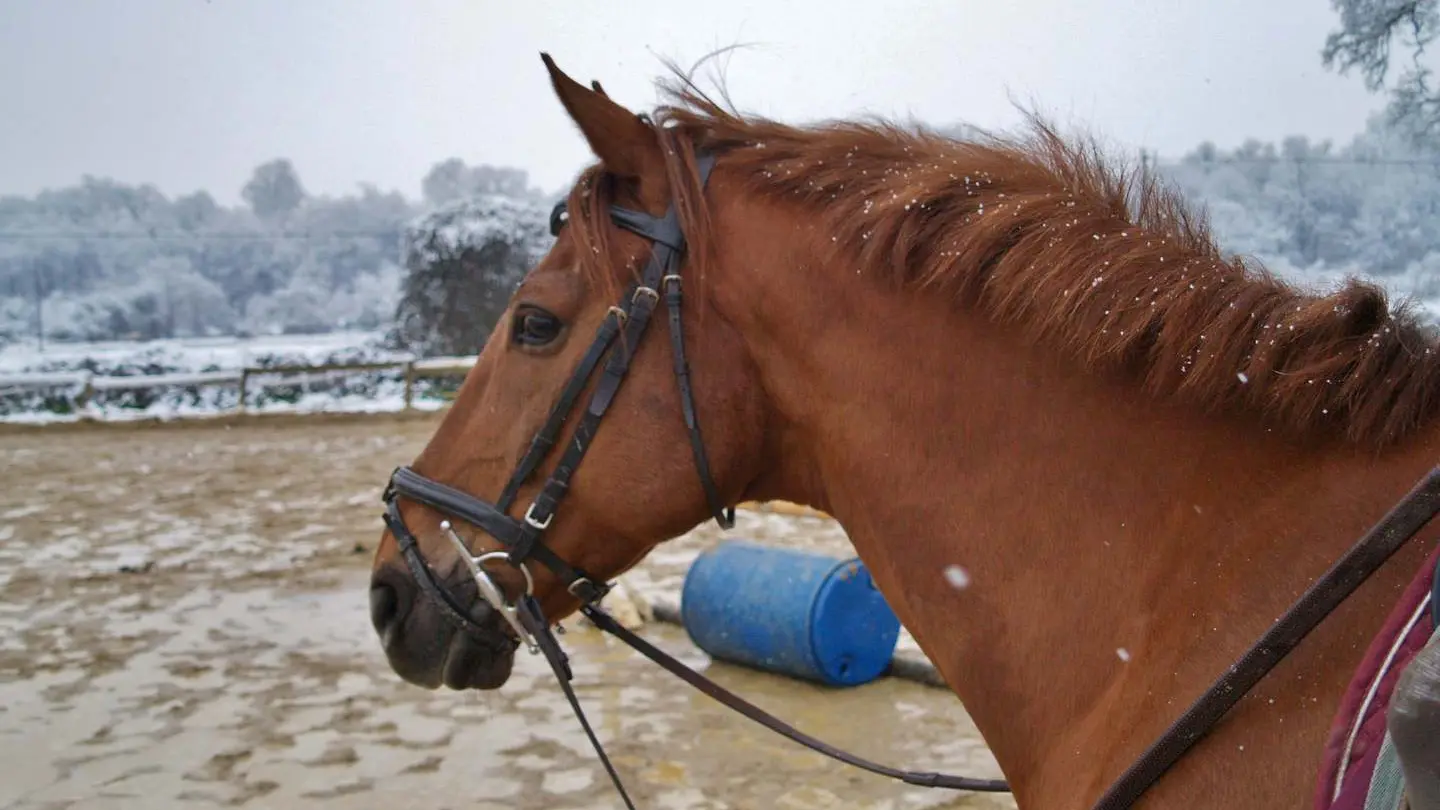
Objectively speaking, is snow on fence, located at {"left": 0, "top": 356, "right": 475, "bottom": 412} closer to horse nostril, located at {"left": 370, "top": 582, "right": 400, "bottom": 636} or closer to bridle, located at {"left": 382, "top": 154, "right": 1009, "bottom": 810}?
horse nostril, located at {"left": 370, "top": 582, "right": 400, "bottom": 636}

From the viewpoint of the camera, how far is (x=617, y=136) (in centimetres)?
190

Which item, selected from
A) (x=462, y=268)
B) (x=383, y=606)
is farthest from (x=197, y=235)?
(x=383, y=606)

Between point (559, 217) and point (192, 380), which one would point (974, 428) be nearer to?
point (559, 217)

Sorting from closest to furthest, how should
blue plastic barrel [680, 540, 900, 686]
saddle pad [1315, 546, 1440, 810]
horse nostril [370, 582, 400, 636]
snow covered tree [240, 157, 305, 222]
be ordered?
saddle pad [1315, 546, 1440, 810] → horse nostril [370, 582, 400, 636] → blue plastic barrel [680, 540, 900, 686] → snow covered tree [240, 157, 305, 222]

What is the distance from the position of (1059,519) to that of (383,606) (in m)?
1.43

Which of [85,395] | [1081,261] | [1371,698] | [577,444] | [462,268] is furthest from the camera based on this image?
[462,268]

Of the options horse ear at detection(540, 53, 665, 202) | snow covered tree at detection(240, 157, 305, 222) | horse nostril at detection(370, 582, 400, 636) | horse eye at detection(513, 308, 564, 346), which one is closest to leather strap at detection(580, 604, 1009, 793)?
horse nostril at detection(370, 582, 400, 636)

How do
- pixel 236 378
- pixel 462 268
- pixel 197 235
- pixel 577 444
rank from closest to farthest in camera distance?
pixel 577 444
pixel 236 378
pixel 197 235
pixel 462 268

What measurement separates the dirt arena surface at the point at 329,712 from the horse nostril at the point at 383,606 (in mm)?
2261

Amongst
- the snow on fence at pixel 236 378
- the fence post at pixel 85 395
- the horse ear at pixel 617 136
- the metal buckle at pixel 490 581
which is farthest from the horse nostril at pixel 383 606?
the fence post at pixel 85 395

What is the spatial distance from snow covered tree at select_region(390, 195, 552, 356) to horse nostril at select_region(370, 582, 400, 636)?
58.0ft

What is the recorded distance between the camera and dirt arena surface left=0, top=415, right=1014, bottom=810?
13.8ft

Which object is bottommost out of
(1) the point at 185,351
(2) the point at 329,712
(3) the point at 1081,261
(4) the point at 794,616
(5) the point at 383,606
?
(2) the point at 329,712

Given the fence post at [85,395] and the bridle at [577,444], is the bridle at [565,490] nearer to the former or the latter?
the bridle at [577,444]
